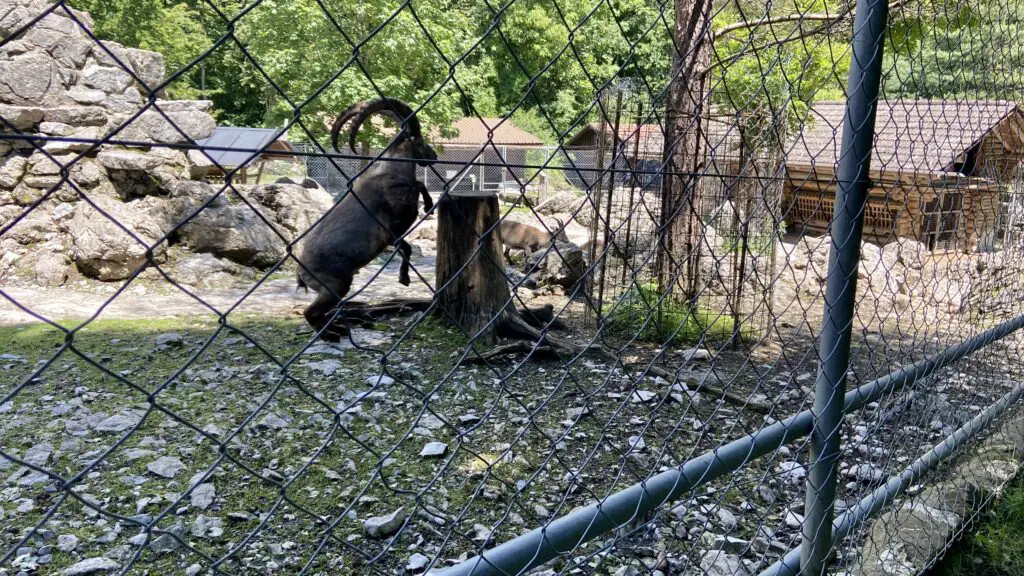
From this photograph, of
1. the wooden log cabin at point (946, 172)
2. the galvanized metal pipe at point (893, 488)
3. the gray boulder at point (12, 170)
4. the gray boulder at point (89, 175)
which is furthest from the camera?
the gray boulder at point (89, 175)

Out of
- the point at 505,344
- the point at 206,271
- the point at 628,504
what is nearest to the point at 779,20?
the point at 628,504

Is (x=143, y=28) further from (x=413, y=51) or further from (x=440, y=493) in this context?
(x=440, y=493)

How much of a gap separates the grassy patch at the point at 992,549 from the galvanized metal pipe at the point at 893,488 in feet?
1.27

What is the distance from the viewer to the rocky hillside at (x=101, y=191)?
25.2 feet

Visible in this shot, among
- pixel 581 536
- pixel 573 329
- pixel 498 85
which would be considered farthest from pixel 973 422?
pixel 498 85

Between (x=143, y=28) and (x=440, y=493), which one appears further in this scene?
(x=143, y=28)

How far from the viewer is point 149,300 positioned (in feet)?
22.9

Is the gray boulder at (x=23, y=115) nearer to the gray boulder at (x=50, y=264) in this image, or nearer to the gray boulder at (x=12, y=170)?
the gray boulder at (x=12, y=170)

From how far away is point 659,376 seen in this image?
489cm

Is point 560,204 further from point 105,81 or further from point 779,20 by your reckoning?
point 779,20

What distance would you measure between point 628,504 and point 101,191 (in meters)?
8.85

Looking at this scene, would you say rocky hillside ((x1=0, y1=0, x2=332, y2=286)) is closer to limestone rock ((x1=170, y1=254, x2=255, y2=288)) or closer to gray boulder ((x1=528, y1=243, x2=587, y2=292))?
limestone rock ((x1=170, y1=254, x2=255, y2=288))

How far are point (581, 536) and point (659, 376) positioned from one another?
3.62 meters

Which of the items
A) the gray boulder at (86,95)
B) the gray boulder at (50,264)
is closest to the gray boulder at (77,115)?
the gray boulder at (86,95)
